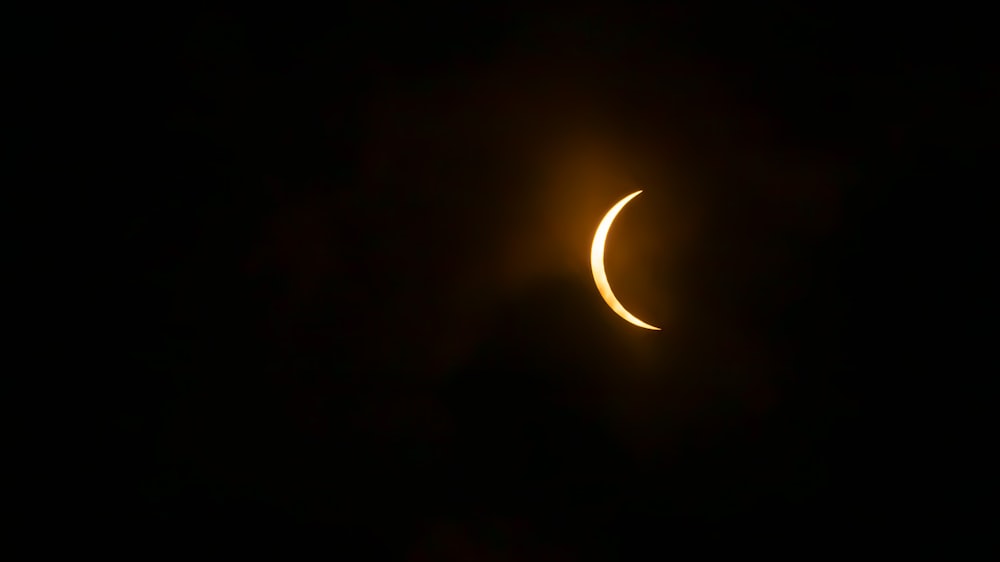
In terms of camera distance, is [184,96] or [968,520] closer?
[968,520]

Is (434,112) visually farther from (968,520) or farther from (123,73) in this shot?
(968,520)

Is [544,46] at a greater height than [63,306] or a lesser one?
greater

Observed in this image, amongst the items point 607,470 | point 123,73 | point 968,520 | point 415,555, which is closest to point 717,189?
point 607,470

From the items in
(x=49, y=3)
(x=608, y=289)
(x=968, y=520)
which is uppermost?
(x=49, y=3)
